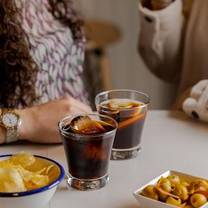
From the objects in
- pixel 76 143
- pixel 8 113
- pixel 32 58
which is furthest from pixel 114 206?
pixel 32 58

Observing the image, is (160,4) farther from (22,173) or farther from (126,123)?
(22,173)

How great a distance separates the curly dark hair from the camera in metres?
1.40

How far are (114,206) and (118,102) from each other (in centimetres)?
27

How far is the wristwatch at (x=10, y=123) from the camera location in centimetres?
122

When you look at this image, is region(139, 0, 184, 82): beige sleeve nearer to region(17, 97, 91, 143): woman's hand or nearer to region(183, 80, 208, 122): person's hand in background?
region(183, 80, 208, 122): person's hand in background

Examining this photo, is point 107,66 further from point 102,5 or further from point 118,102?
point 118,102

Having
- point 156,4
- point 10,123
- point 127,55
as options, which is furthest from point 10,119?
point 127,55

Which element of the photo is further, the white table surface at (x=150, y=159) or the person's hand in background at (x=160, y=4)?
the person's hand in background at (x=160, y=4)

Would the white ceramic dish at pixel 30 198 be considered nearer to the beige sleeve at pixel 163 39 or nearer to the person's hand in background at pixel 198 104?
the person's hand in background at pixel 198 104

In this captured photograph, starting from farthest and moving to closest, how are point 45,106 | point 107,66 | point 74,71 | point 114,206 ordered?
point 107,66 < point 74,71 < point 45,106 < point 114,206

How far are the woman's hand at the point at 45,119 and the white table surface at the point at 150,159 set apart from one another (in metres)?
0.02

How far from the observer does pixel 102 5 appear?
2.91 meters

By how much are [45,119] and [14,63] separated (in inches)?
9.1

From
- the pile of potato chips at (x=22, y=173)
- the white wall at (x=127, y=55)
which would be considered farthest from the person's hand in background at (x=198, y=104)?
the white wall at (x=127, y=55)
